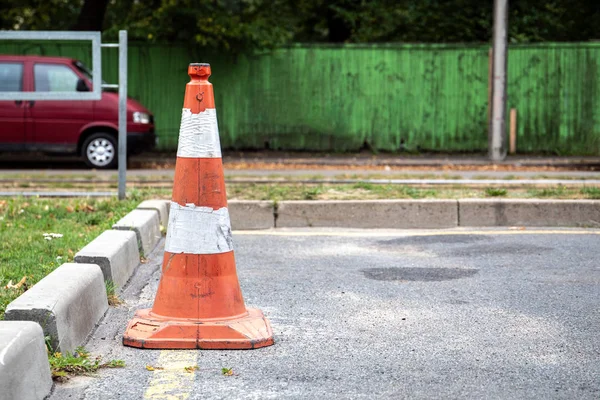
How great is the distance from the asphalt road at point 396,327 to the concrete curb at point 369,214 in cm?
107

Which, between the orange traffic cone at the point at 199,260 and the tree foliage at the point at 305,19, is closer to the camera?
the orange traffic cone at the point at 199,260

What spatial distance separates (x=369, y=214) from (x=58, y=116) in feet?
26.6

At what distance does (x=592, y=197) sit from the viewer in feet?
31.3

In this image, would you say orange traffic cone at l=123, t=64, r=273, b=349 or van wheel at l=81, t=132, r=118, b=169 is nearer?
orange traffic cone at l=123, t=64, r=273, b=349

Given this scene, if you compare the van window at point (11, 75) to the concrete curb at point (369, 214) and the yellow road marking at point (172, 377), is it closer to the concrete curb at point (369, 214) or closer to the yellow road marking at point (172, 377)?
the concrete curb at point (369, 214)

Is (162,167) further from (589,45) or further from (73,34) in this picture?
(589,45)

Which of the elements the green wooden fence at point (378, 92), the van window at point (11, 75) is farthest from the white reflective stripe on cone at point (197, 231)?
the green wooden fence at point (378, 92)

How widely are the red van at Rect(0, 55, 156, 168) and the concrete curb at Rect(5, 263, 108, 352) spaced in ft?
34.4

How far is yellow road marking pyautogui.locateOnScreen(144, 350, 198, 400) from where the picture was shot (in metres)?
3.91

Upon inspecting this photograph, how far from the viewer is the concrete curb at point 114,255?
5.62 metres

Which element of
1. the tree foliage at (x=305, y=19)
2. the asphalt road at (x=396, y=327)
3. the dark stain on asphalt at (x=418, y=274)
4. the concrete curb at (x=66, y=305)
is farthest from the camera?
the tree foliage at (x=305, y=19)

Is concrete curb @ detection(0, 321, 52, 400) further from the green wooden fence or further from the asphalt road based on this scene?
the green wooden fence

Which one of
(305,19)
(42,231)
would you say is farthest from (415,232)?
(305,19)

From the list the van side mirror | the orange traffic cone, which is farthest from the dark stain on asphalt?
the van side mirror
